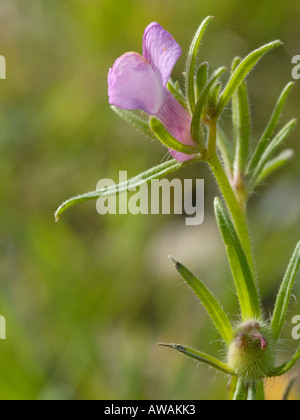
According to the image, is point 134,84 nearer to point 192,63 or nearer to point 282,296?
point 192,63

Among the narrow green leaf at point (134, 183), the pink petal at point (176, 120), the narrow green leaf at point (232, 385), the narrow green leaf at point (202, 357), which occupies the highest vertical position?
the pink petal at point (176, 120)

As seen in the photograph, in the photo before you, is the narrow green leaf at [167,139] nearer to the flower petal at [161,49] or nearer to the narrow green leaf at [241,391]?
the flower petal at [161,49]

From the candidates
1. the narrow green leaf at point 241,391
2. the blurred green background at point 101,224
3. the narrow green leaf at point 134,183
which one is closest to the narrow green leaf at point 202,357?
the narrow green leaf at point 241,391

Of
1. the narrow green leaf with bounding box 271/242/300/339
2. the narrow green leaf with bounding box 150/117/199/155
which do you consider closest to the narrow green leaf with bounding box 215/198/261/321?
the narrow green leaf with bounding box 271/242/300/339

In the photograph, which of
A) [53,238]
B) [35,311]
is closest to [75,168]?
[53,238]

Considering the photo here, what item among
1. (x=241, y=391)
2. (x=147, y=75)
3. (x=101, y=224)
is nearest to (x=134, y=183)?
(x=147, y=75)
